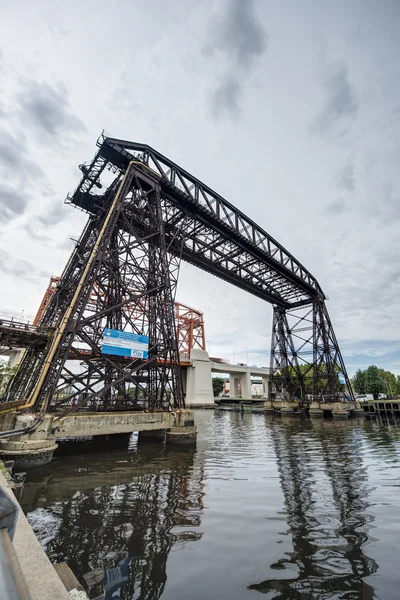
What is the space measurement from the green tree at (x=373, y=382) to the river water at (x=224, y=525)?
53.8 meters

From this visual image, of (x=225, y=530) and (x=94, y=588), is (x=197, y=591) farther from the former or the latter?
(x=225, y=530)

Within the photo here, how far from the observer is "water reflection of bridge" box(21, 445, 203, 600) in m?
3.89

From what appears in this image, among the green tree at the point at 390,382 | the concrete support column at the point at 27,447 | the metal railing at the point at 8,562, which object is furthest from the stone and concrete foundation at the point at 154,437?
the green tree at the point at 390,382

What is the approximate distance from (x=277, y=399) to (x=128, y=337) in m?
32.2

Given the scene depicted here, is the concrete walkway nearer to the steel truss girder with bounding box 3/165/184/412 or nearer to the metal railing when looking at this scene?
the metal railing

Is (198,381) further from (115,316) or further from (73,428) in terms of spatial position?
(73,428)

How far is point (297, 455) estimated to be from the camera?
36.8 feet

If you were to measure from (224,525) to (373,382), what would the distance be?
Result: 61033mm

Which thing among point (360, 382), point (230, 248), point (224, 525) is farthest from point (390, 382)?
point (224, 525)

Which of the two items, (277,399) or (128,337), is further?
(277,399)

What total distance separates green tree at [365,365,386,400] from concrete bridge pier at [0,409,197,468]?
2161 inches

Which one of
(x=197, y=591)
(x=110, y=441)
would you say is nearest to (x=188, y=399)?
(x=110, y=441)

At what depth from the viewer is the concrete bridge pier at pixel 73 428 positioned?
28.0 feet

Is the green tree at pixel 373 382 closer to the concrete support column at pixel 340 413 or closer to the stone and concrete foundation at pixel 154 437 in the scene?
the concrete support column at pixel 340 413
